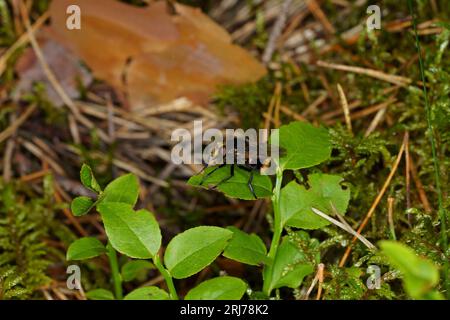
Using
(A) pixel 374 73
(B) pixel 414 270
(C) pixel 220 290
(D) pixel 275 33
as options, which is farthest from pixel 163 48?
(B) pixel 414 270

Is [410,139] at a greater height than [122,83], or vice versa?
[122,83]

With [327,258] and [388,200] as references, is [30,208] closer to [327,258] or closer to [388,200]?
[327,258]

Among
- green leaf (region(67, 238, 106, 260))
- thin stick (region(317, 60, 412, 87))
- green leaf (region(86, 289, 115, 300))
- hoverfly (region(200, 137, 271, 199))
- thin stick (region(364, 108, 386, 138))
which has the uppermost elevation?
thin stick (region(317, 60, 412, 87))

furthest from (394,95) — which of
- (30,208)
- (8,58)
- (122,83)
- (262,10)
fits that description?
(8,58)

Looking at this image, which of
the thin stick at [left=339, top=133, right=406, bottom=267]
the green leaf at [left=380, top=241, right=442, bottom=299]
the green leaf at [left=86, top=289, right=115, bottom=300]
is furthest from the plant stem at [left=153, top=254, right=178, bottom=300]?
the green leaf at [left=380, top=241, right=442, bottom=299]

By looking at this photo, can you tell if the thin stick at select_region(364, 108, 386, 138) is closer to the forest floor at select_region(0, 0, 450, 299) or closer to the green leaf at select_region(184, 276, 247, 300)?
the forest floor at select_region(0, 0, 450, 299)

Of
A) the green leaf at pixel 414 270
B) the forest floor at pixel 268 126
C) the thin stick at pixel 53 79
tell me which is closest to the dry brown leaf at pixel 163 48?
the forest floor at pixel 268 126

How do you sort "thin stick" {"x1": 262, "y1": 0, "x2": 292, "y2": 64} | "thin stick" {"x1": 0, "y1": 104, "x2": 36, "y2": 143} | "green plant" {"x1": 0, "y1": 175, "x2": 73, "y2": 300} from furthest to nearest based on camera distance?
"thin stick" {"x1": 262, "y1": 0, "x2": 292, "y2": 64}
"thin stick" {"x1": 0, "y1": 104, "x2": 36, "y2": 143}
"green plant" {"x1": 0, "y1": 175, "x2": 73, "y2": 300}

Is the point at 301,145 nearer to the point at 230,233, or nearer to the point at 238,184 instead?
the point at 238,184
